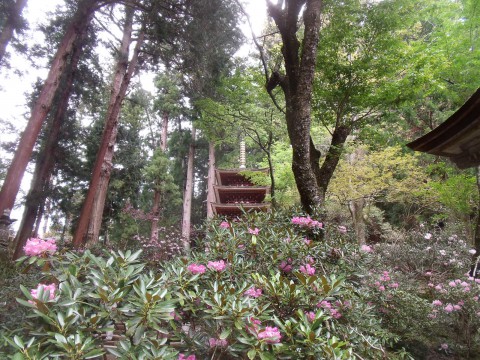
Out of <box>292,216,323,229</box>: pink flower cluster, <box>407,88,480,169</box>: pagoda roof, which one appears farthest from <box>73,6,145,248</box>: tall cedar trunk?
<box>407,88,480,169</box>: pagoda roof

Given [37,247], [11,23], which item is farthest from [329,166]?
[11,23]

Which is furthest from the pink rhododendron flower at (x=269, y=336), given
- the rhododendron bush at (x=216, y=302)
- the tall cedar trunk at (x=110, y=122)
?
the tall cedar trunk at (x=110, y=122)

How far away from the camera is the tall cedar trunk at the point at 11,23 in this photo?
7.18 m

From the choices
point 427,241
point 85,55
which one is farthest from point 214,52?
point 427,241

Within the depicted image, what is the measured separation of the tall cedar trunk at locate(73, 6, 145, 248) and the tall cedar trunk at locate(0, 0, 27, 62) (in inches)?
100

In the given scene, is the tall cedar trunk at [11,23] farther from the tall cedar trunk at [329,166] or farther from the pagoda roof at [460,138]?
the pagoda roof at [460,138]

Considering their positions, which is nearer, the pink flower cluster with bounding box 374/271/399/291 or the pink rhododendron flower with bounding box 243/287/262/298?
the pink rhododendron flower with bounding box 243/287/262/298

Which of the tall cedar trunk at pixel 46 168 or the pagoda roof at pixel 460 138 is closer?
the pagoda roof at pixel 460 138

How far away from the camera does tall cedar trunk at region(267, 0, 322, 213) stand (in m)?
3.88

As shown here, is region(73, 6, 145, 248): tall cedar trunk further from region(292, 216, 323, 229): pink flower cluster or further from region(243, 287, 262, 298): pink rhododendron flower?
region(243, 287, 262, 298): pink rhododendron flower

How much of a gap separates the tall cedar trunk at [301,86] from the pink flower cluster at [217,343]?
2.24 metres

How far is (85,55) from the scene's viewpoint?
10227 millimetres

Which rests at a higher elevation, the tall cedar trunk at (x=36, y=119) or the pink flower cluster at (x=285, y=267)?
the tall cedar trunk at (x=36, y=119)

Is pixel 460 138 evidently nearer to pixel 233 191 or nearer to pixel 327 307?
pixel 327 307
